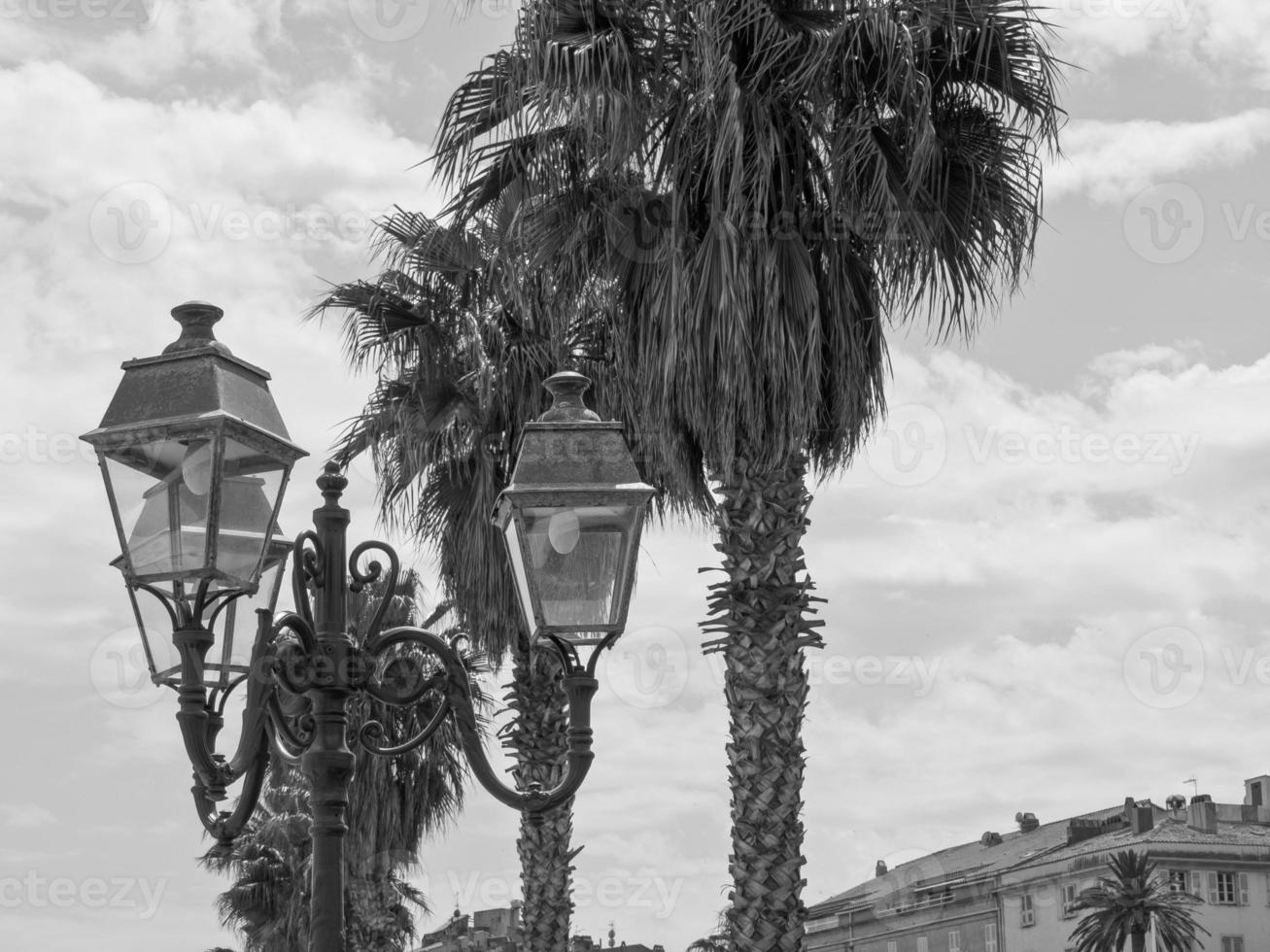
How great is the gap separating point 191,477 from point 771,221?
297 inches

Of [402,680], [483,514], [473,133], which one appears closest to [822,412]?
[473,133]

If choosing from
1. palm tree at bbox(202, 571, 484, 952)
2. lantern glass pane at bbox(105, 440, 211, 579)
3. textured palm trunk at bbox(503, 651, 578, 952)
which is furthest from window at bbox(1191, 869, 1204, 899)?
lantern glass pane at bbox(105, 440, 211, 579)

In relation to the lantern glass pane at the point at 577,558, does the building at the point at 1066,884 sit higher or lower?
higher

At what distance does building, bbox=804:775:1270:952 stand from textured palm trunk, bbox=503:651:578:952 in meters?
43.9

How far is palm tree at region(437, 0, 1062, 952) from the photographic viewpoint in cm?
1220

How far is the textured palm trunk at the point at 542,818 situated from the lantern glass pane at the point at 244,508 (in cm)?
1078

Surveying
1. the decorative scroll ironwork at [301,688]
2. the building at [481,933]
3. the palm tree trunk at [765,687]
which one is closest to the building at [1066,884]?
the building at [481,933]

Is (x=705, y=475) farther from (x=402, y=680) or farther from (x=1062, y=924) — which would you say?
(x=1062, y=924)

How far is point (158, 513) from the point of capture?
577 centimetres

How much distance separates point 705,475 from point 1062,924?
52722mm

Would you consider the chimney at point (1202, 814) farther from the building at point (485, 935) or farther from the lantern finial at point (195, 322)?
the lantern finial at point (195, 322)

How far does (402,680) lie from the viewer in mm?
6371

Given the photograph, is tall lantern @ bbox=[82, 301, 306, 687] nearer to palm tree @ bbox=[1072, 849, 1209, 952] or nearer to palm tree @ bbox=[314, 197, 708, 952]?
palm tree @ bbox=[314, 197, 708, 952]

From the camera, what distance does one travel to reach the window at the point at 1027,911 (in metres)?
63.8
